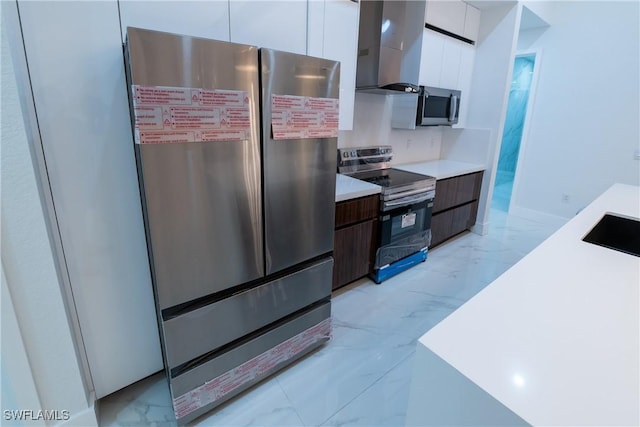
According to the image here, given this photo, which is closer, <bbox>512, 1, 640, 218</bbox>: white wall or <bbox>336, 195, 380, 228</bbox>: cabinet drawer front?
<bbox>336, 195, 380, 228</bbox>: cabinet drawer front

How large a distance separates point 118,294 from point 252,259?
618 millimetres

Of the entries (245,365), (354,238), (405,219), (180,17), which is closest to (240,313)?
(245,365)

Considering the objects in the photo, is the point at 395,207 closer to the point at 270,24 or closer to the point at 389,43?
the point at 389,43

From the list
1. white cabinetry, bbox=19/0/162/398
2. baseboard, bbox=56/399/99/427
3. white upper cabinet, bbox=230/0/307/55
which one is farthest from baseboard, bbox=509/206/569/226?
baseboard, bbox=56/399/99/427

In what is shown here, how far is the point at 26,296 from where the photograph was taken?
114cm

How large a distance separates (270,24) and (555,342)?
1736 millimetres

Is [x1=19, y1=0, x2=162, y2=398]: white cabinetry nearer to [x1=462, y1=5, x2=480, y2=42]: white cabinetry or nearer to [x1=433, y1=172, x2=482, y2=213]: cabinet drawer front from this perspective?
[x1=433, y1=172, x2=482, y2=213]: cabinet drawer front

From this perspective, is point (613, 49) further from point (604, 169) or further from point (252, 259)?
point (252, 259)

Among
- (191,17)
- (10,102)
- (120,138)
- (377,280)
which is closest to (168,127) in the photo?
(120,138)

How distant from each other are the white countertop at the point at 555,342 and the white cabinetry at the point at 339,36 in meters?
1.55

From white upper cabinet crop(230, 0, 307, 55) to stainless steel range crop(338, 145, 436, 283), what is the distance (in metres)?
1.11

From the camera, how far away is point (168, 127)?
1113mm

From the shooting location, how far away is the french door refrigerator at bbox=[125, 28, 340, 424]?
3.64 feet

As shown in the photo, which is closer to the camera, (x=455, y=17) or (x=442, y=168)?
(x=455, y=17)
